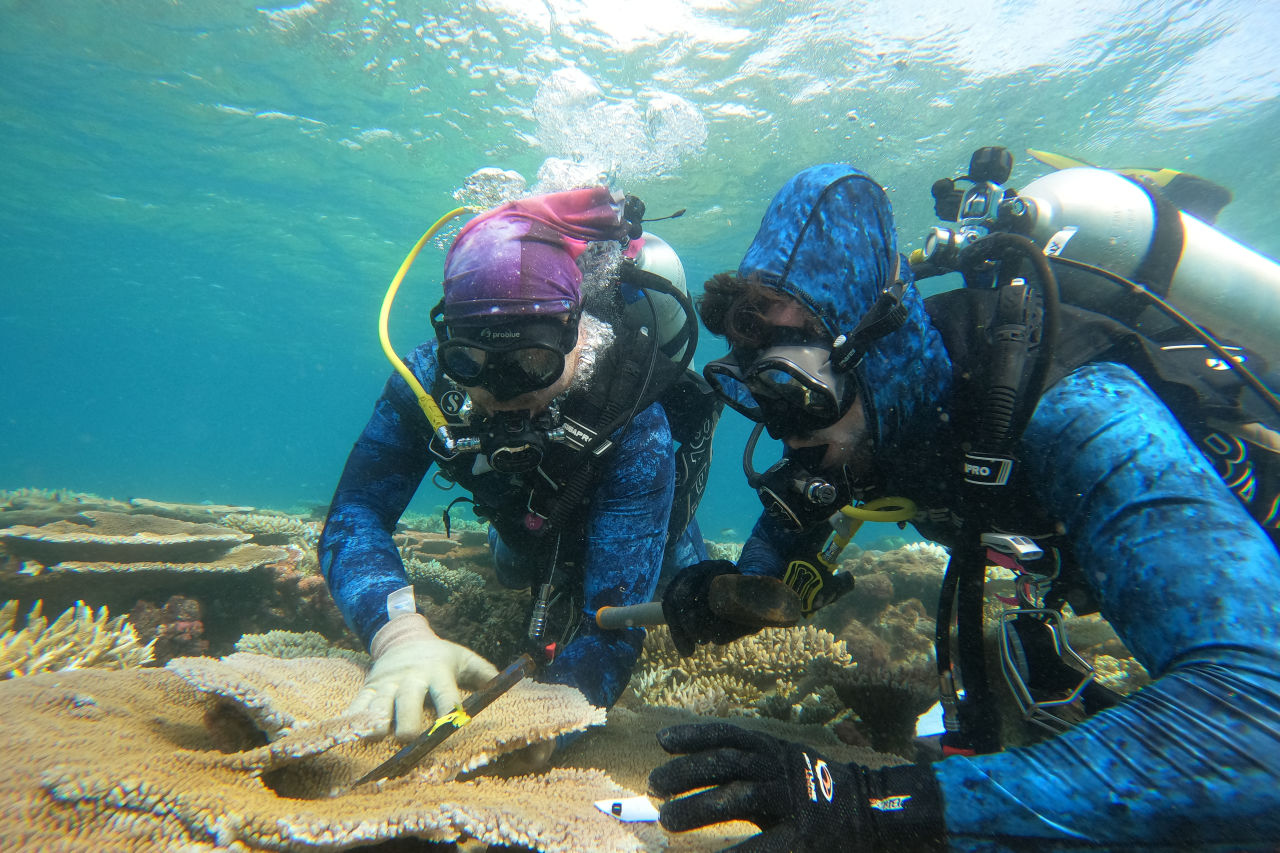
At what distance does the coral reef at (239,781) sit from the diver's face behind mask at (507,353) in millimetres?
1445

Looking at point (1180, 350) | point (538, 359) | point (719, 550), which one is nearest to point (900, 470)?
point (1180, 350)

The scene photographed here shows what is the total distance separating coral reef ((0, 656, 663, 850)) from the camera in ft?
3.54

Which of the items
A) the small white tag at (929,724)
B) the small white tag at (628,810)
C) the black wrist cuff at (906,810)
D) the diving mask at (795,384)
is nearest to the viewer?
the black wrist cuff at (906,810)

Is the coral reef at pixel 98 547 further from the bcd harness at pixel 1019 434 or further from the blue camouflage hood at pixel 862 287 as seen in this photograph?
the bcd harness at pixel 1019 434

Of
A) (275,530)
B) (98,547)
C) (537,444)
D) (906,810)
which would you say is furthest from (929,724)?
(275,530)

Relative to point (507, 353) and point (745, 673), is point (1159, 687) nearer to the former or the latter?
point (507, 353)

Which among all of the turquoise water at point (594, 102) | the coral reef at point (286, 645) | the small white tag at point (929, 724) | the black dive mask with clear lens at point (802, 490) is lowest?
the small white tag at point (929, 724)

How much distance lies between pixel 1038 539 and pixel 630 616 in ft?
5.30

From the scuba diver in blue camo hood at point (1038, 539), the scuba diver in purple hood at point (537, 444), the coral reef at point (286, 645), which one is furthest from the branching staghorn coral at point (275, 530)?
the scuba diver in blue camo hood at point (1038, 539)

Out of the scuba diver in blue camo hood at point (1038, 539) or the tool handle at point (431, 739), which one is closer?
the scuba diver in blue camo hood at point (1038, 539)

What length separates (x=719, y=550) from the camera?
39.8 feet

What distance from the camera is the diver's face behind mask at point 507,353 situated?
2629mm

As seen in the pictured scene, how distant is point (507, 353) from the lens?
8.79 feet

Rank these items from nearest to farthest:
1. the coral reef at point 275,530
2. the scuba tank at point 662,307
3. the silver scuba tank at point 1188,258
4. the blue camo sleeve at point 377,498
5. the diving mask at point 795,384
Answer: the diving mask at point 795,384, the silver scuba tank at point 1188,258, the blue camo sleeve at point 377,498, the scuba tank at point 662,307, the coral reef at point 275,530
